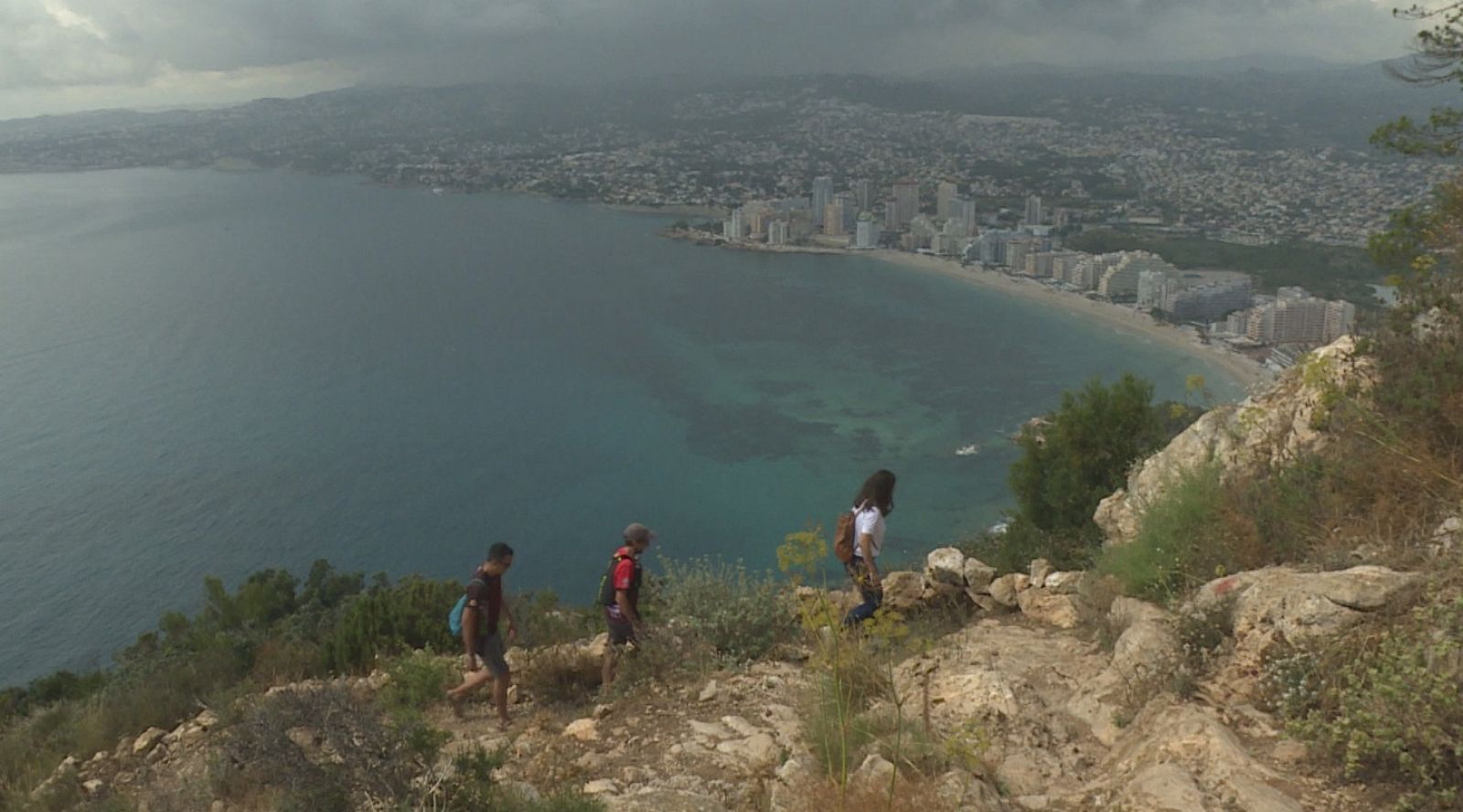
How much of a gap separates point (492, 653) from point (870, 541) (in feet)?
6.80

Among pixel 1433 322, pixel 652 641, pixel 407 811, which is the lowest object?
pixel 652 641

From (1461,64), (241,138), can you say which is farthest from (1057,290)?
(241,138)

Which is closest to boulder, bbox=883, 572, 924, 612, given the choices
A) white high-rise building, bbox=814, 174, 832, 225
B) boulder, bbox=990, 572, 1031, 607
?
boulder, bbox=990, 572, 1031, 607

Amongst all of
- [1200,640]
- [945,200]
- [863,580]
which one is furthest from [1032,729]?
[945,200]

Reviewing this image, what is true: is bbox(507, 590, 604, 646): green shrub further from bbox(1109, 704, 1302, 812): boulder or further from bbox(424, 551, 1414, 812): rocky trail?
bbox(1109, 704, 1302, 812): boulder

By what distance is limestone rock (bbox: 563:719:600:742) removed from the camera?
383 centimetres

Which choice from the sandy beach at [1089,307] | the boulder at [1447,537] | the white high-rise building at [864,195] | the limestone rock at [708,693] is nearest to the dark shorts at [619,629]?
the limestone rock at [708,693]

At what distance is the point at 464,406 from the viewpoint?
104 ft

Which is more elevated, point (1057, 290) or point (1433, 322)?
point (1433, 322)

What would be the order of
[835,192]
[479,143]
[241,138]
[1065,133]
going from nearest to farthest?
1. [835,192]
2. [1065,133]
3. [479,143]
4. [241,138]

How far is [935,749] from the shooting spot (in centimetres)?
275

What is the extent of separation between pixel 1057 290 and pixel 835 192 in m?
37.2

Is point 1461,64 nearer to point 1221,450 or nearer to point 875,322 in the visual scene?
point 1221,450

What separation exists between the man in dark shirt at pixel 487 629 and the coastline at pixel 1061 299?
1123 inches
